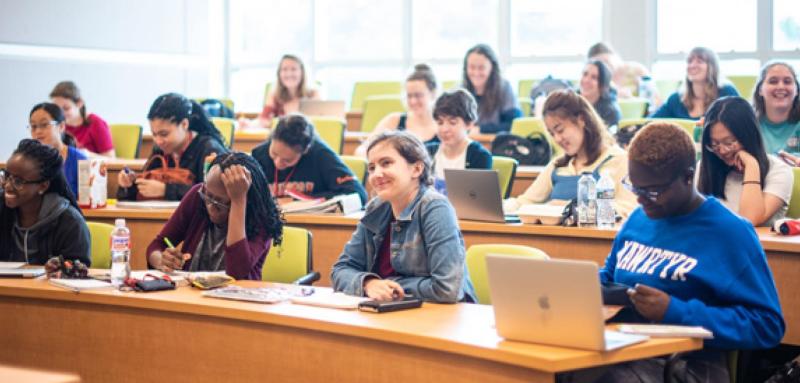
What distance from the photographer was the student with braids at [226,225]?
3480 millimetres

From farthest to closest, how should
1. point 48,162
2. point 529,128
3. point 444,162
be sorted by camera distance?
point 529,128, point 444,162, point 48,162

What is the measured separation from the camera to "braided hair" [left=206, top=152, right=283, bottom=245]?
11.8 ft

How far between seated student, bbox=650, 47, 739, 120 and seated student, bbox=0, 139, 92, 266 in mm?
4089

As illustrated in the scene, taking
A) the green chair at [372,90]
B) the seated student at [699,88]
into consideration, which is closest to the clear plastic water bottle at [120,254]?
the seated student at [699,88]

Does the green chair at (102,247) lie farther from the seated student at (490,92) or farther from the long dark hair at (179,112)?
the seated student at (490,92)

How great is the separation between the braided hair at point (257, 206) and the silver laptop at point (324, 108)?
4.00 metres

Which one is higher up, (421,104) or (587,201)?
(421,104)

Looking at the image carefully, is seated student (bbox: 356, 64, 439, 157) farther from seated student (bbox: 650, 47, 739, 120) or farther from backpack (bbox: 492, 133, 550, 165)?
seated student (bbox: 650, 47, 739, 120)

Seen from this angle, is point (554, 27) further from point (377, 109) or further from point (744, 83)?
point (377, 109)

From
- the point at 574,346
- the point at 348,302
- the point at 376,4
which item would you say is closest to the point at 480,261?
the point at 348,302

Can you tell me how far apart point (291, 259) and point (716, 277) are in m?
1.76

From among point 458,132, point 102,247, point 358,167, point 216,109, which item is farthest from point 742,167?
point 216,109

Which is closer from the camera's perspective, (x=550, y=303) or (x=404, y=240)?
(x=550, y=303)

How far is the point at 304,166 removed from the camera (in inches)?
198
